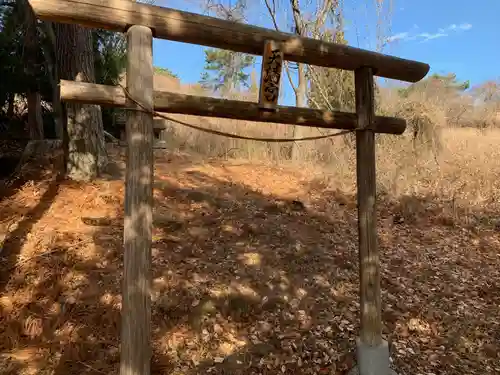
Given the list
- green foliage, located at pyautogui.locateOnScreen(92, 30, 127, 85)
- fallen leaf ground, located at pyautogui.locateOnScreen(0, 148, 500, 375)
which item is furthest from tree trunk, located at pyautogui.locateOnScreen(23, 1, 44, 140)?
fallen leaf ground, located at pyautogui.locateOnScreen(0, 148, 500, 375)

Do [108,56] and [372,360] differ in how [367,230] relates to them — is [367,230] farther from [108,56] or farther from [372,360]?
[108,56]

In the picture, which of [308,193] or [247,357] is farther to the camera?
[308,193]

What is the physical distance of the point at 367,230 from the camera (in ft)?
11.3

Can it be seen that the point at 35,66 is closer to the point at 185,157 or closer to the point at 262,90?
the point at 185,157

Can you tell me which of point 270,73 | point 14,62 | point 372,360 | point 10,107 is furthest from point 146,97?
point 10,107

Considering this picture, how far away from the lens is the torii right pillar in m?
3.38

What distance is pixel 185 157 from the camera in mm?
8312

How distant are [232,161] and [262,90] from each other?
5697 millimetres

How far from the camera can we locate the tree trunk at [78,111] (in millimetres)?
5836

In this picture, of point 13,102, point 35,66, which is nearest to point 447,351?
point 35,66

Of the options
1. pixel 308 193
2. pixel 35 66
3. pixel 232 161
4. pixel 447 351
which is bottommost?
pixel 447 351

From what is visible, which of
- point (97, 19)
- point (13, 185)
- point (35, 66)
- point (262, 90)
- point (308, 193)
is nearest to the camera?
point (97, 19)

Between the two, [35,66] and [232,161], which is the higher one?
[35,66]

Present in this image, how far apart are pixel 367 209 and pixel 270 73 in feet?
4.68
